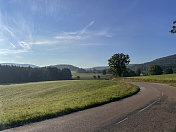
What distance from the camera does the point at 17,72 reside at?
94.7 meters

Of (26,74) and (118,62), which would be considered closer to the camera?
(118,62)

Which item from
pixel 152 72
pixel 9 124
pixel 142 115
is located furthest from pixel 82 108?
pixel 152 72

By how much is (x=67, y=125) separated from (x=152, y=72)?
309 feet

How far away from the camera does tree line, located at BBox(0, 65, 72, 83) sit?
9046 cm

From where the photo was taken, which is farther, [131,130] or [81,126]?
[81,126]

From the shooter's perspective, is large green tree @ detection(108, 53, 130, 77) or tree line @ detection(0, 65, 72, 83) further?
tree line @ detection(0, 65, 72, 83)

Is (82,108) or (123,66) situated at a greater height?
(123,66)

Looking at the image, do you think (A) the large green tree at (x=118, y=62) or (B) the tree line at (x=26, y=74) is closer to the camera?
(A) the large green tree at (x=118, y=62)

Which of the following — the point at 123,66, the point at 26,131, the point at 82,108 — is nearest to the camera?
the point at 26,131

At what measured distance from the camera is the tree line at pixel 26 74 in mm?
90456

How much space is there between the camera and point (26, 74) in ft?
322

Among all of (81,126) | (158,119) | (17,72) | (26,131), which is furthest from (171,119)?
(17,72)

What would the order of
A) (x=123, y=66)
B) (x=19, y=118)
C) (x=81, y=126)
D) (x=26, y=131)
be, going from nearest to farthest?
(x=26, y=131)
(x=81, y=126)
(x=19, y=118)
(x=123, y=66)

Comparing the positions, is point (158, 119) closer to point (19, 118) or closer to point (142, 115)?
point (142, 115)
